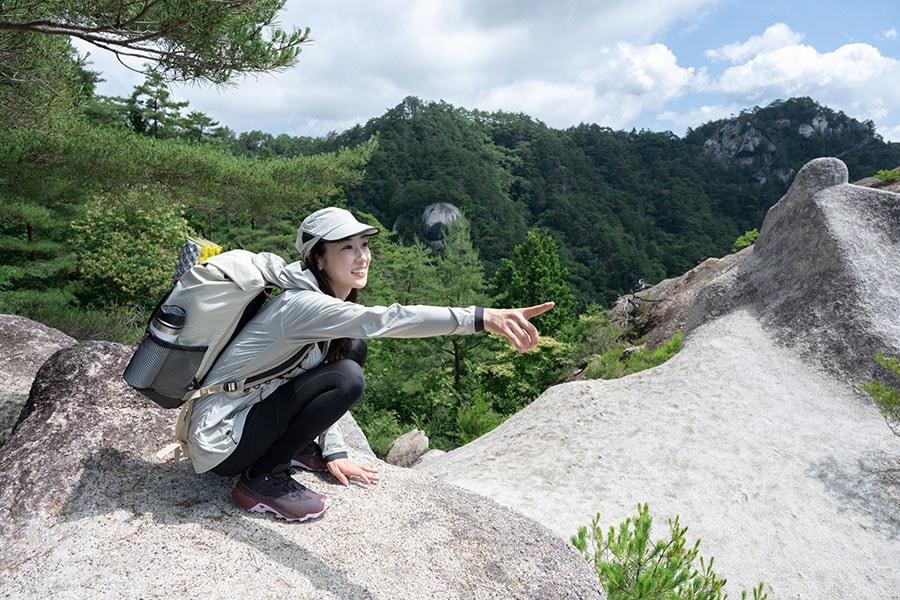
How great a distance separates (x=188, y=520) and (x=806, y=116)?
92417 millimetres

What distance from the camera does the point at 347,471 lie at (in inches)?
131

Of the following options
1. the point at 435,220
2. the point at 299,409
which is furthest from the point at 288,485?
the point at 435,220

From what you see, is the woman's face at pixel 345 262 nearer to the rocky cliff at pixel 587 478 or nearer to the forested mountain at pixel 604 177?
the rocky cliff at pixel 587 478

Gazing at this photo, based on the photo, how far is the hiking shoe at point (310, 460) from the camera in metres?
3.38

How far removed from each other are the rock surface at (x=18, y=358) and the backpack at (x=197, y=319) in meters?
3.04

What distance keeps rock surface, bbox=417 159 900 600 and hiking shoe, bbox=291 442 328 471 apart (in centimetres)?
243

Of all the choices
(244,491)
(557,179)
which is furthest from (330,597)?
(557,179)

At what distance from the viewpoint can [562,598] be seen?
268 cm

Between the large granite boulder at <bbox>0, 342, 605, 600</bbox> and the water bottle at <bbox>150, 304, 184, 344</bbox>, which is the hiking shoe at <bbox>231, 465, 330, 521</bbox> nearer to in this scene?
the large granite boulder at <bbox>0, 342, 605, 600</bbox>

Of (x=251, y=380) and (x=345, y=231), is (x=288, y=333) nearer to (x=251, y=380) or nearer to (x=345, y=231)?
(x=251, y=380)

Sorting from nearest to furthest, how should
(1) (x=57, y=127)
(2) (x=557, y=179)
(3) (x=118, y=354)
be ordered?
(3) (x=118, y=354) → (1) (x=57, y=127) → (2) (x=557, y=179)

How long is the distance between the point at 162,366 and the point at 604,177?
75.1m

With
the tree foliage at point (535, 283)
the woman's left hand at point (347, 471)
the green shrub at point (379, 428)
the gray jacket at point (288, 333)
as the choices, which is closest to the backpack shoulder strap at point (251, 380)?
the gray jacket at point (288, 333)

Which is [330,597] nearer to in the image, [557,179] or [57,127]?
Answer: [57,127]
